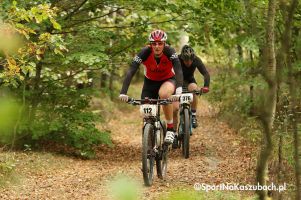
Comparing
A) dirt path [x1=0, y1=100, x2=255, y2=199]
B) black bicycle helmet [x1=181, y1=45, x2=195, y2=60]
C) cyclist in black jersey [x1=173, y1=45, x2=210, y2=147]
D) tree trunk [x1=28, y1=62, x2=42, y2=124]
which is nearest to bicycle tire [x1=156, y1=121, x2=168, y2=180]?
dirt path [x1=0, y1=100, x2=255, y2=199]

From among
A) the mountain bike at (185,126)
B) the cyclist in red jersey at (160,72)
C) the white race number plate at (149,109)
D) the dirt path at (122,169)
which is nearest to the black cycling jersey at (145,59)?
the cyclist in red jersey at (160,72)

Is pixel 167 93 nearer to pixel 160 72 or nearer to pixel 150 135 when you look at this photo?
pixel 160 72

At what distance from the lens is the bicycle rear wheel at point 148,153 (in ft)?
24.0

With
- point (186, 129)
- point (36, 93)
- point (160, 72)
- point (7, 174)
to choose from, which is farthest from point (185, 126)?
point (7, 174)

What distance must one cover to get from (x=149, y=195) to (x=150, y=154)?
0.90m

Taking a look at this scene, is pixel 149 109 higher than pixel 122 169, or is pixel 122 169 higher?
pixel 149 109

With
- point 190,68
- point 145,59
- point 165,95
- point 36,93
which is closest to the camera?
point 165,95

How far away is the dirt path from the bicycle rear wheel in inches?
8.3

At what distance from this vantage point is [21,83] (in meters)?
10.9

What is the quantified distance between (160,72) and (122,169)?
6.91 feet

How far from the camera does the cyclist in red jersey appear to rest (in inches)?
316

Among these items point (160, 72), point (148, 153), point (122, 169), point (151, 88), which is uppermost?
point (160, 72)

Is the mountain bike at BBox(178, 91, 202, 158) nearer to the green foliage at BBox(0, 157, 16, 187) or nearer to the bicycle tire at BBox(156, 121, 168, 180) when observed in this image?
the bicycle tire at BBox(156, 121, 168, 180)

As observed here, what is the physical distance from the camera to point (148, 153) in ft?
25.1
